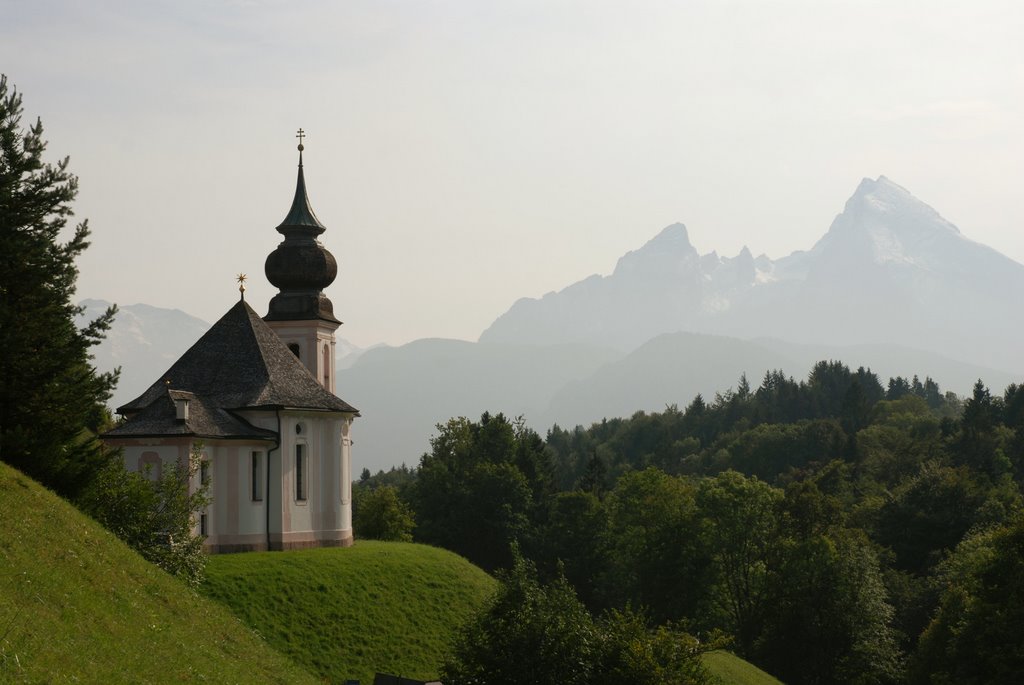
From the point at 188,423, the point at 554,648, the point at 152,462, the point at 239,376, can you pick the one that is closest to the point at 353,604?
the point at 152,462

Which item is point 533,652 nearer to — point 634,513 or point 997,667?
point 997,667

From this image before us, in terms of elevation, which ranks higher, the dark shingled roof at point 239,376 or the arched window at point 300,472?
the dark shingled roof at point 239,376

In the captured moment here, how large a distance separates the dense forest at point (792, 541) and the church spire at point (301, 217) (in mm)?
20450

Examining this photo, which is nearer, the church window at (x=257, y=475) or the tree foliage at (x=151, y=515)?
the tree foliage at (x=151, y=515)

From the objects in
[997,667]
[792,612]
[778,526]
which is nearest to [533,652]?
[997,667]

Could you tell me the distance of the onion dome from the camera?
218 feet

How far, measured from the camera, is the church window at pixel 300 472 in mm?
55750

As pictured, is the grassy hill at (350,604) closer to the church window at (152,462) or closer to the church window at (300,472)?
the church window at (300,472)

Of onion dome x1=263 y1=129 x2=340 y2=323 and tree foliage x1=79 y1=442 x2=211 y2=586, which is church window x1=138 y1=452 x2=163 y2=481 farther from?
onion dome x1=263 y1=129 x2=340 y2=323

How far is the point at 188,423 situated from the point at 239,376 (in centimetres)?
484

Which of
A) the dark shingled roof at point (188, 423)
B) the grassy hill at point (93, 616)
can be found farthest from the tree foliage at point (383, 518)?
the grassy hill at point (93, 616)

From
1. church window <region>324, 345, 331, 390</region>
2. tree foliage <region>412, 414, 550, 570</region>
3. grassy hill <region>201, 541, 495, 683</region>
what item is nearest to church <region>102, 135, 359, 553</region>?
grassy hill <region>201, 541, 495, 683</region>

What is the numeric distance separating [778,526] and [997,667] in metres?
27.0

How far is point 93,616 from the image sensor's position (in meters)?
26.8
